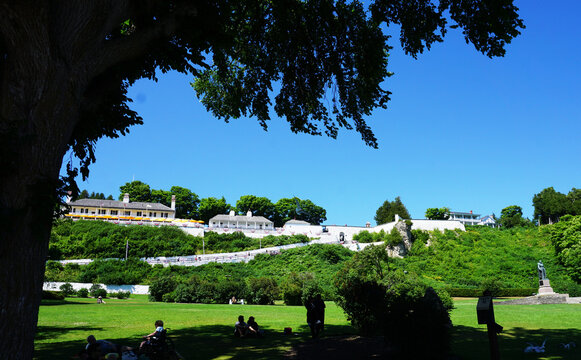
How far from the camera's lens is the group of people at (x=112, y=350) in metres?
7.76

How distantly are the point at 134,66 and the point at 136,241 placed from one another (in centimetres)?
5781

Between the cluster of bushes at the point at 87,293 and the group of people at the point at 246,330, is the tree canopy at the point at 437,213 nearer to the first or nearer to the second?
the cluster of bushes at the point at 87,293

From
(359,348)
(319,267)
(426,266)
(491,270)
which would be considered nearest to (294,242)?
(319,267)

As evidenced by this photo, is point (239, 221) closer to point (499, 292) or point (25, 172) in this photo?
point (499, 292)

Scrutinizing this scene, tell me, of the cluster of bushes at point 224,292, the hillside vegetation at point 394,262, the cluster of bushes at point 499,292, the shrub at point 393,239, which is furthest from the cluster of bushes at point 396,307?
the shrub at point 393,239

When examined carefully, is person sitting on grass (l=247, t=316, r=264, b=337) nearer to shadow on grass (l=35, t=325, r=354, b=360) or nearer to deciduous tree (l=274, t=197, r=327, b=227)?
shadow on grass (l=35, t=325, r=354, b=360)

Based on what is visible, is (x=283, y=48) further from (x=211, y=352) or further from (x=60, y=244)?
(x=60, y=244)

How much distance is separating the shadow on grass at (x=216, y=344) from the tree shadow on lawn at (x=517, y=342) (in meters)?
3.98

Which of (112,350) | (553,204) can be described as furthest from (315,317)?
(553,204)

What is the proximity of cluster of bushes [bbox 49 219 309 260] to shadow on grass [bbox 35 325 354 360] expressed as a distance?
1828 inches

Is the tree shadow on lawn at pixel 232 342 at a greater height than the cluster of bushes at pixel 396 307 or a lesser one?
lesser

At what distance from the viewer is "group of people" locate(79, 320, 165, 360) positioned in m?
7.76

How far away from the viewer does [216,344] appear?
36.4ft

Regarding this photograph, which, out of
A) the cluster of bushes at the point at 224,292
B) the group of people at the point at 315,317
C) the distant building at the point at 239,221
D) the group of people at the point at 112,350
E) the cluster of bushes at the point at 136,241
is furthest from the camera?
the distant building at the point at 239,221
